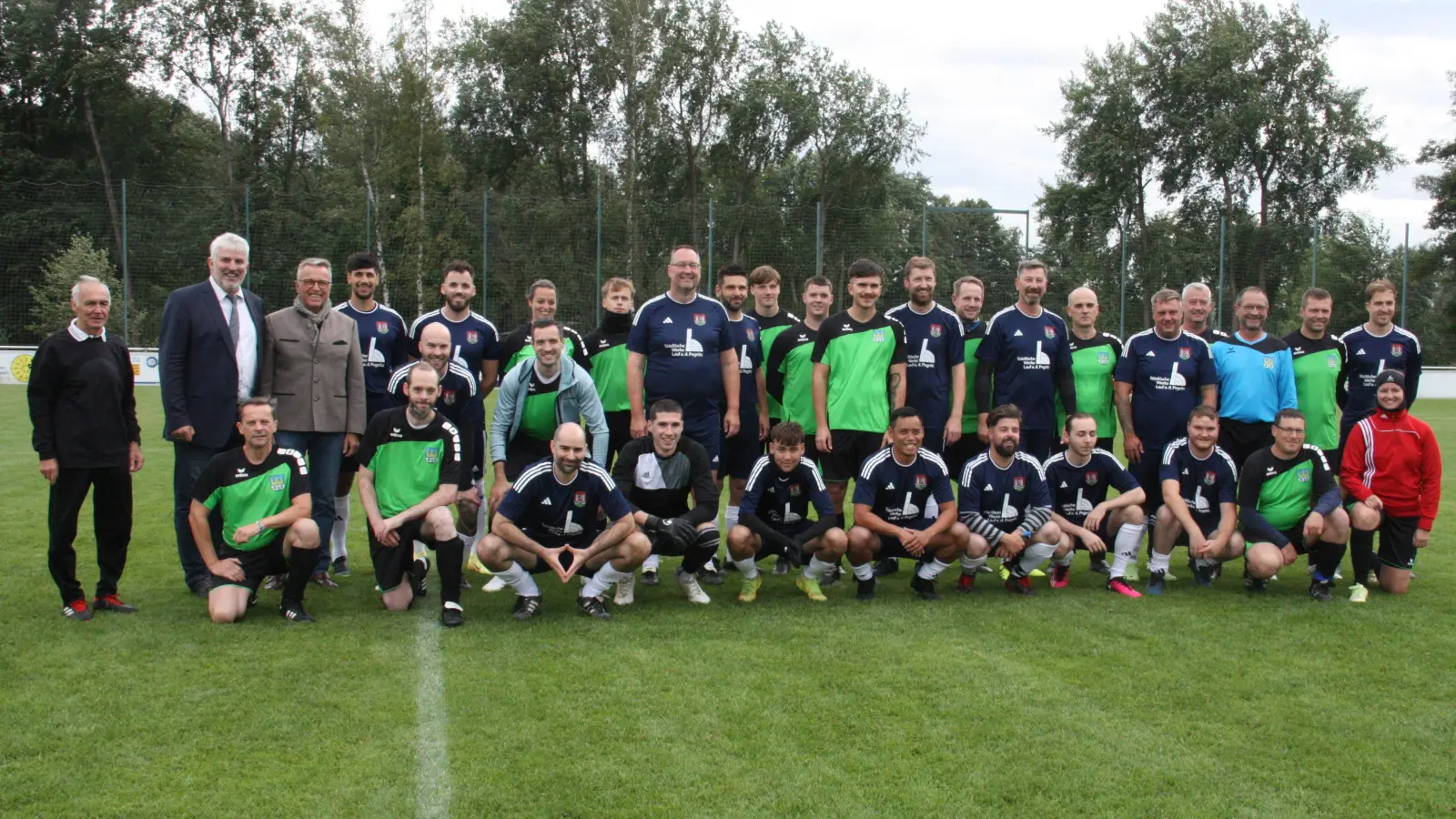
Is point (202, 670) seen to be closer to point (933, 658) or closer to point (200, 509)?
point (200, 509)

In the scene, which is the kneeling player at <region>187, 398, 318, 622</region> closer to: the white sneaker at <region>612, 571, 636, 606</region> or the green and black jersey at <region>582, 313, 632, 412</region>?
the white sneaker at <region>612, 571, 636, 606</region>

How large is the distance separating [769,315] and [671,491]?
1817 mm

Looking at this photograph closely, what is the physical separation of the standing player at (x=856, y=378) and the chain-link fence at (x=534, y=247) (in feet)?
51.0

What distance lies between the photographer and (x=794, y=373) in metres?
6.55

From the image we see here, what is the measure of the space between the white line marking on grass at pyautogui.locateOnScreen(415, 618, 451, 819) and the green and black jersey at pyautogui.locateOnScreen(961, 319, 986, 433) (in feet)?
11.5

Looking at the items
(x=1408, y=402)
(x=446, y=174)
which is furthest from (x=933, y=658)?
(x=446, y=174)

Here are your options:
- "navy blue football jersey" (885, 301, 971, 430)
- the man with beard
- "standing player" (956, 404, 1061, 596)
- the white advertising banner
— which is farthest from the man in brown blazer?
the white advertising banner

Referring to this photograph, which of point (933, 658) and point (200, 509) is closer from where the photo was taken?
point (933, 658)

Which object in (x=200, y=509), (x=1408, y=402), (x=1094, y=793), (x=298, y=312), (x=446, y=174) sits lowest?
(x=1094, y=793)

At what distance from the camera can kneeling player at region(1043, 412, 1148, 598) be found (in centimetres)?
589

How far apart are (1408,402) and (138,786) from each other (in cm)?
666

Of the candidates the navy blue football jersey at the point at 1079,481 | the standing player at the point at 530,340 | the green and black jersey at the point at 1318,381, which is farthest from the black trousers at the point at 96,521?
the green and black jersey at the point at 1318,381

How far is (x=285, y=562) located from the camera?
5316 mm

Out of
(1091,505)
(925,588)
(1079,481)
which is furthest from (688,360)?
(1091,505)
